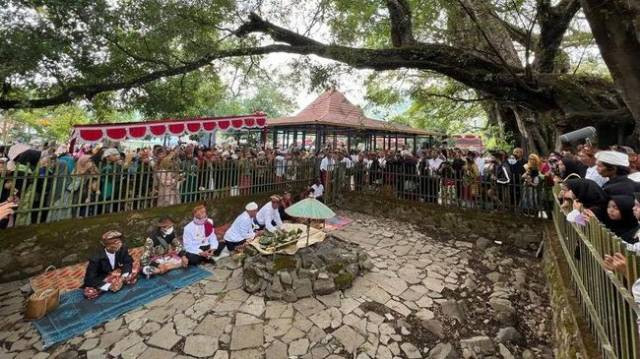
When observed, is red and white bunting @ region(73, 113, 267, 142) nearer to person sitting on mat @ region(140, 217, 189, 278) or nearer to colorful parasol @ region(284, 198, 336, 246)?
person sitting on mat @ region(140, 217, 189, 278)

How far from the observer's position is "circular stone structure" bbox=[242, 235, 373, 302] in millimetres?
4648

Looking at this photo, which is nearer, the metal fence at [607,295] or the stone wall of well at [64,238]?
the metal fence at [607,295]

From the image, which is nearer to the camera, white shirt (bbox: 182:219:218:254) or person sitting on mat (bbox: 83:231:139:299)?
person sitting on mat (bbox: 83:231:139:299)

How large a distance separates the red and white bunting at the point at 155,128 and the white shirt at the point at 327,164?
3581 millimetres

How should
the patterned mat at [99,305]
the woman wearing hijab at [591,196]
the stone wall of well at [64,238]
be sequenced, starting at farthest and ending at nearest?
the stone wall of well at [64,238] → the patterned mat at [99,305] → the woman wearing hijab at [591,196]

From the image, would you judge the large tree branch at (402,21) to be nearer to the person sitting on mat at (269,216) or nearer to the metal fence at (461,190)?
the metal fence at (461,190)

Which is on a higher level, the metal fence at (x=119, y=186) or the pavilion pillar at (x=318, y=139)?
the pavilion pillar at (x=318, y=139)

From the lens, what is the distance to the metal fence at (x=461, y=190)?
6762mm

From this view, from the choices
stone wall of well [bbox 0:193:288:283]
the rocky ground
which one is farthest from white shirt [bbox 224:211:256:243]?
stone wall of well [bbox 0:193:288:283]

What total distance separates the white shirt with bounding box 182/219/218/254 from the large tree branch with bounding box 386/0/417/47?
6.69 meters

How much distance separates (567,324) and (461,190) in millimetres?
4936

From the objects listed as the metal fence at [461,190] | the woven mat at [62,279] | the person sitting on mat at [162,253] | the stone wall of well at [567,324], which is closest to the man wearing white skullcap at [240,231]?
the person sitting on mat at [162,253]

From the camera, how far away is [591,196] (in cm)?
332

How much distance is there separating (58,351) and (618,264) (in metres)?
5.49
